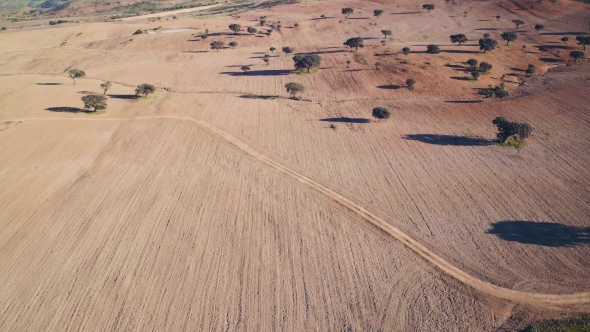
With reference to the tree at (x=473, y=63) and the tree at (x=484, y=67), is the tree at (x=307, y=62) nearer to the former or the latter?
the tree at (x=473, y=63)

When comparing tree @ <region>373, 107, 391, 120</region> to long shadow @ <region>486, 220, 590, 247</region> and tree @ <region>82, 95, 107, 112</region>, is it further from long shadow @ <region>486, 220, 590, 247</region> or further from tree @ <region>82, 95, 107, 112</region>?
tree @ <region>82, 95, 107, 112</region>

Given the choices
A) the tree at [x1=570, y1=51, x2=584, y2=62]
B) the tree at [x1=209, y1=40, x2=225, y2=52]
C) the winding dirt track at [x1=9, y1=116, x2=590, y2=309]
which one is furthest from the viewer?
the tree at [x1=209, y1=40, x2=225, y2=52]

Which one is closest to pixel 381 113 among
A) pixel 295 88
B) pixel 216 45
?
pixel 295 88

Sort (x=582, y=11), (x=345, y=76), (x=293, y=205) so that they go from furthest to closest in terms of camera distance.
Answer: (x=582, y=11) → (x=345, y=76) → (x=293, y=205)

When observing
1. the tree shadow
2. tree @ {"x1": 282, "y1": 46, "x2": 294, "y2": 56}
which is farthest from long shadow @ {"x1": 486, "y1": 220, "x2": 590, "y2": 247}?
tree @ {"x1": 282, "y1": 46, "x2": 294, "y2": 56}

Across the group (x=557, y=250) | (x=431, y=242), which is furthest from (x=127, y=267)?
(x=557, y=250)

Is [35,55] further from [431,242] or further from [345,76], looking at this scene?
[431,242]

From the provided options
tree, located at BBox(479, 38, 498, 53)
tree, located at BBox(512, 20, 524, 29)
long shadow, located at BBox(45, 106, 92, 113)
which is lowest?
long shadow, located at BBox(45, 106, 92, 113)

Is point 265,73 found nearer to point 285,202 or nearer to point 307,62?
point 307,62
